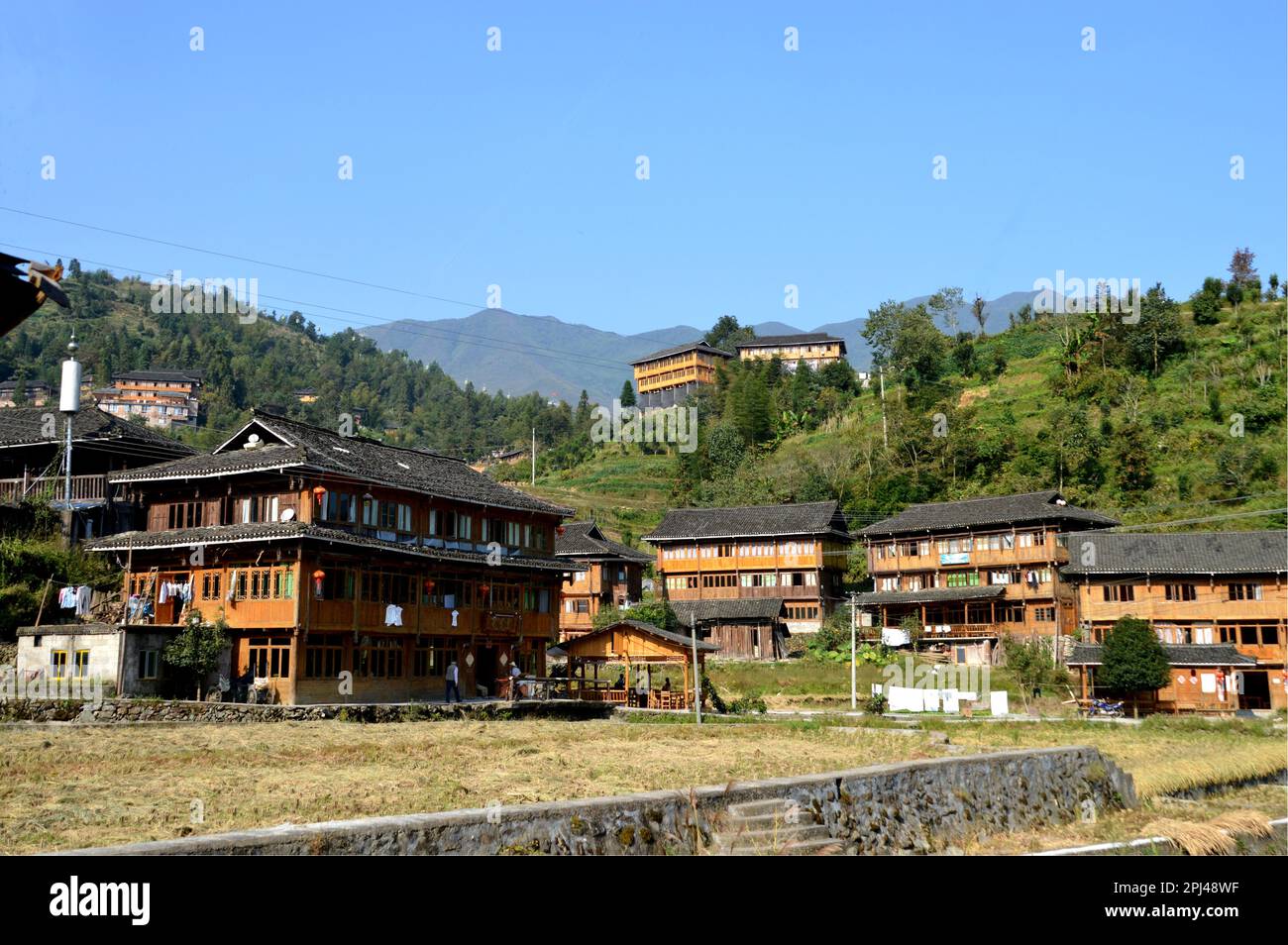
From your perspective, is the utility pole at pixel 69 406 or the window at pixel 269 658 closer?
the window at pixel 269 658

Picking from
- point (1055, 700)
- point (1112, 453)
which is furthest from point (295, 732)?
point (1112, 453)

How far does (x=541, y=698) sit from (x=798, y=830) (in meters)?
30.3

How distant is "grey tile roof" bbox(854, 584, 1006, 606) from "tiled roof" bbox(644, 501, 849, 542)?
5509 millimetres

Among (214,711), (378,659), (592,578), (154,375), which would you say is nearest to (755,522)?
(592,578)

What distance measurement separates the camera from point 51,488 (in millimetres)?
44250

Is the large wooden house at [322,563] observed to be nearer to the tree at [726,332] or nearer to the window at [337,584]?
the window at [337,584]

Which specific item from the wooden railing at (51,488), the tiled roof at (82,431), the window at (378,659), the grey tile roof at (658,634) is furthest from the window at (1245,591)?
the wooden railing at (51,488)

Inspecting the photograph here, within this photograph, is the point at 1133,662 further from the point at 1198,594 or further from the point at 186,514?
the point at 186,514

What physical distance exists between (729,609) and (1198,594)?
25243mm

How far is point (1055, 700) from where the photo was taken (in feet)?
161

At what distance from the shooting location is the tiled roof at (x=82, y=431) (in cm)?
4488

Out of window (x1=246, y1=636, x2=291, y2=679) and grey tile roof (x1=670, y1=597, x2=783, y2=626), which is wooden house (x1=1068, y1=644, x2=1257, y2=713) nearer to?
grey tile roof (x1=670, y1=597, x2=783, y2=626)

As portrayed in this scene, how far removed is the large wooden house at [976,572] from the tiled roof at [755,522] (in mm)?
3246
